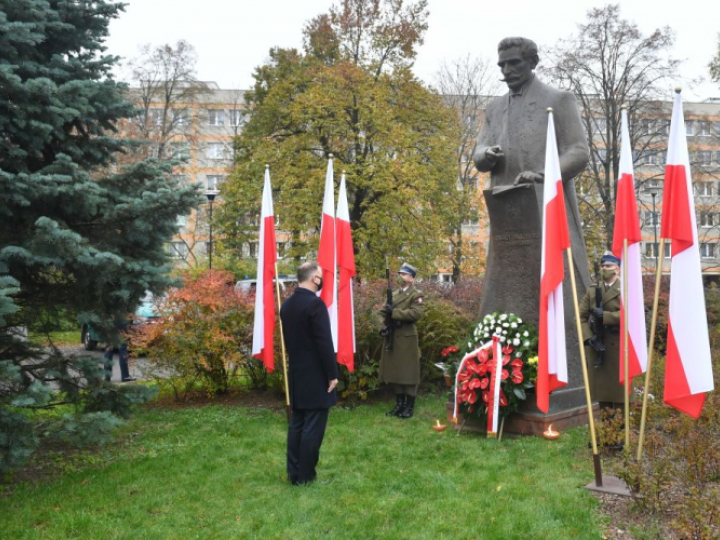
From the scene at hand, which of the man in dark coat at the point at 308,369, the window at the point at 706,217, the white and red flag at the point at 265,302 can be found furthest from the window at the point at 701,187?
the man in dark coat at the point at 308,369

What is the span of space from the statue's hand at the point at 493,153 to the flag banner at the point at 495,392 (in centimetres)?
237

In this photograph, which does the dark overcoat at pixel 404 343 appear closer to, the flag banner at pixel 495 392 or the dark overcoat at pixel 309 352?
the flag banner at pixel 495 392

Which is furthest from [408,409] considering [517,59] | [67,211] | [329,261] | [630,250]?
[67,211]

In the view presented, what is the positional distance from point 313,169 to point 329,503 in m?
16.4

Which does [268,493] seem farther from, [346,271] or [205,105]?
[205,105]

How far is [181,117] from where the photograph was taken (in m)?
35.5

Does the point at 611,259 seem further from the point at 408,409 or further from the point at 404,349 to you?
the point at 408,409

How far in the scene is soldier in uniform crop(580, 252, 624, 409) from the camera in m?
6.58

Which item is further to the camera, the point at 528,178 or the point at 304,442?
the point at 528,178

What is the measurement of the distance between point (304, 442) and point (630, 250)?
3.20m

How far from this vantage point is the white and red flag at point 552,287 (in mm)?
5520

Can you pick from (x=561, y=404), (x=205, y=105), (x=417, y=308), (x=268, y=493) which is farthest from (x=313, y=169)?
(x=205, y=105)

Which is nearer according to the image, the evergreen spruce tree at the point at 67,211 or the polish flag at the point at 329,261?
the evergreen spruce tree at the point at 67,211

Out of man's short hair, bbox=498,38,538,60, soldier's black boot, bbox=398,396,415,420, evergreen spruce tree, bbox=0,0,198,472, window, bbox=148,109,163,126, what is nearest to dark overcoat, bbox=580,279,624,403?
soldier's black boot, bbox=398,396,415,420
